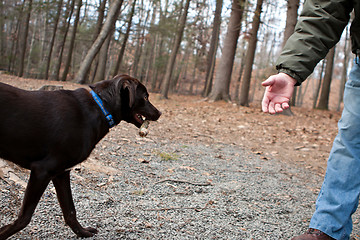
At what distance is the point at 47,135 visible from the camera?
92.0 inches

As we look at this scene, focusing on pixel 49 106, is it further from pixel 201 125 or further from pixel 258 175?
pixel 201 125

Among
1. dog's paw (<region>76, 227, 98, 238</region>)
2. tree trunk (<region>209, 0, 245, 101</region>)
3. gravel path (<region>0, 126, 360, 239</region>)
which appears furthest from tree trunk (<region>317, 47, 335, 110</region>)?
dog's paw (<region>76, 227, 98, 238</region>)

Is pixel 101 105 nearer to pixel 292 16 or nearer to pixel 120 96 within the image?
pixel 120 96

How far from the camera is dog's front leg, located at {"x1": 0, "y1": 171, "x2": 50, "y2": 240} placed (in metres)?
2.22

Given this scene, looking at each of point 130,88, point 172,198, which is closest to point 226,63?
point 172,198

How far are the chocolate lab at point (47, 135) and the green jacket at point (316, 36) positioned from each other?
1701mm

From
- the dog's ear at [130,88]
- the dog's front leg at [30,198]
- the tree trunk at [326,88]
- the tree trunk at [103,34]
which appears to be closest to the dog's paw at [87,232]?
the dog's front leg at [30,198]

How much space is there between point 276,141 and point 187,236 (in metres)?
7.00

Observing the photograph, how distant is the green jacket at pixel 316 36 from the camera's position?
2.31 meters

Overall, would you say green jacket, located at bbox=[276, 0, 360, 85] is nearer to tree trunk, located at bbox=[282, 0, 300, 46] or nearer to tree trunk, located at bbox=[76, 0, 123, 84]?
tree trunk, located at bbox=[282, 0, 300, 46]

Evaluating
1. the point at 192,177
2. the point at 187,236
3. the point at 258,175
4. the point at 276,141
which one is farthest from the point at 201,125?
the point at 187,236

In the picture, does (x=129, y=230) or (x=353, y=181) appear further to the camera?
(x=129, y=230)

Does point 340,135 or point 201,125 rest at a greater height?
point 340,135

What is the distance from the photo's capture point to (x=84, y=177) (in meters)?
4.01
